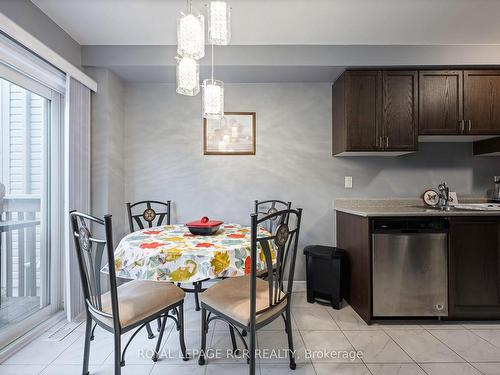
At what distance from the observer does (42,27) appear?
2045mm

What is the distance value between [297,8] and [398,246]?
6.76ft

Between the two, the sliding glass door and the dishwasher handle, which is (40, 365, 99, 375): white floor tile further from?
the dishwasher handle

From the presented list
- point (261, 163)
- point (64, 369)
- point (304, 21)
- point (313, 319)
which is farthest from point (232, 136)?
point (64, 369)

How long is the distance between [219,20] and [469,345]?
278 centimetres

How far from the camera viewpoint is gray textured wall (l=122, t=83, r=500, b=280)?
295cm

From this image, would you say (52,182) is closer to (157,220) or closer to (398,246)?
(157,220)

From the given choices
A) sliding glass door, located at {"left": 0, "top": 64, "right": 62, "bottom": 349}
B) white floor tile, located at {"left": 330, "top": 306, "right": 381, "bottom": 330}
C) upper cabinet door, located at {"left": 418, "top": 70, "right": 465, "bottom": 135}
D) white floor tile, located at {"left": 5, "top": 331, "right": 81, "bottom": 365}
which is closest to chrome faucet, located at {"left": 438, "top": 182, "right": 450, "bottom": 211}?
upper cabinet door, located at {"left": 418, "top": 70, "right": 465, "bottom": 135}

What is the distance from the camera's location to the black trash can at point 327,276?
249 cm

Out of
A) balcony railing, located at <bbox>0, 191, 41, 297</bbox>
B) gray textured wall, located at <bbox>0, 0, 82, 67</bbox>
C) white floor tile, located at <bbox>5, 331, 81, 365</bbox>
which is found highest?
gray textured wall, located at <bbox>0, 0, 82, 67</bbox>

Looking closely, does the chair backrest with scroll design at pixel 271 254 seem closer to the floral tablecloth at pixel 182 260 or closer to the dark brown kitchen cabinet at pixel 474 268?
the floral tablecloth at pixel 182 260

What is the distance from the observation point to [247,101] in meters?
2.97

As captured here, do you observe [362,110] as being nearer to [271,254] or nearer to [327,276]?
[327,276]

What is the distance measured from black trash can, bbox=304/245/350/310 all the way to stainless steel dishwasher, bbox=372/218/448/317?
351 millimetres

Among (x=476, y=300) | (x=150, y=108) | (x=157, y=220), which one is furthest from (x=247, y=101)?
(x=476, y=300)
